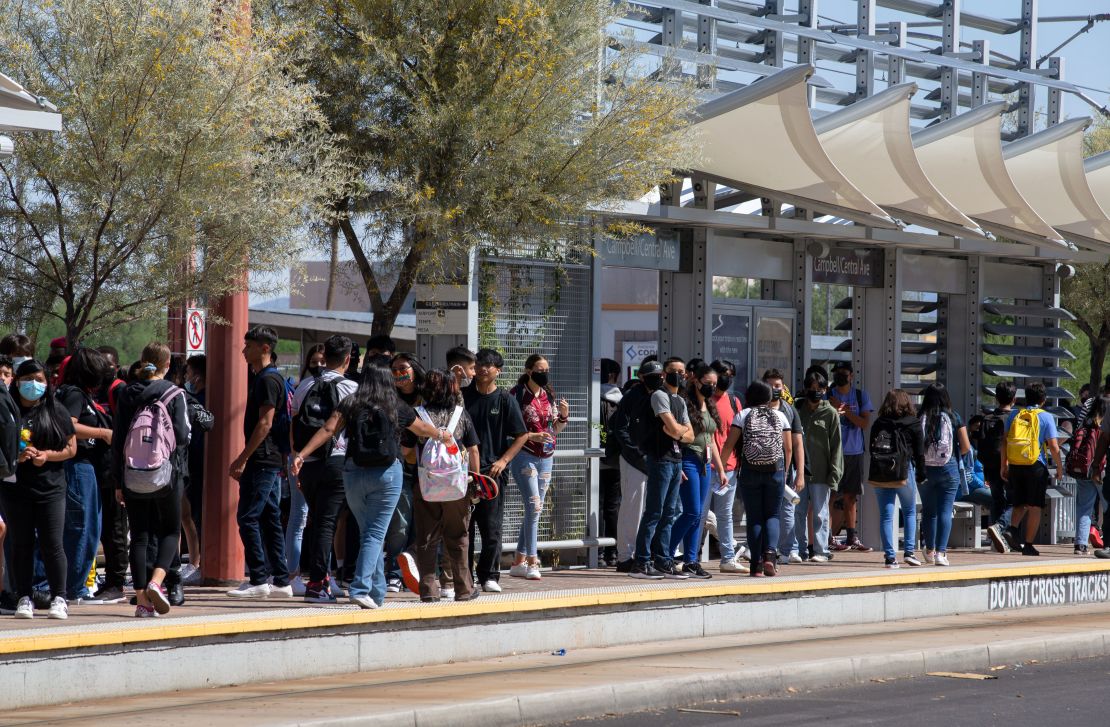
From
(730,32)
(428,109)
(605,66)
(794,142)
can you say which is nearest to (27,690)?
(428,109)

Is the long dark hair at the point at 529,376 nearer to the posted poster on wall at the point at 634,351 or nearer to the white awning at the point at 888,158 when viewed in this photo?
the white awning at the point at 888,158

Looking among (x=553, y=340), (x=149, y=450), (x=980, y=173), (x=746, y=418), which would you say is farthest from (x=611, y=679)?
(x=980, y=173)

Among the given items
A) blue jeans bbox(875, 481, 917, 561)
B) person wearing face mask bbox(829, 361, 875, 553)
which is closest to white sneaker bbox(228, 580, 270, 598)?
blue jeans bbox(875, 481, 917, 561)

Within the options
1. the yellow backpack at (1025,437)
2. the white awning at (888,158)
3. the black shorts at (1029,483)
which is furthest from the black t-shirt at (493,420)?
the black shorts at (1029,483)

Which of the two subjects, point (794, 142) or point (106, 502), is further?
point (794, 142)

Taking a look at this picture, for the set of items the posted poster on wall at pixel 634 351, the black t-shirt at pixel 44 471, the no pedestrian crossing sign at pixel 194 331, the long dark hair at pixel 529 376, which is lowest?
the black t-shirt at pixel 44 471

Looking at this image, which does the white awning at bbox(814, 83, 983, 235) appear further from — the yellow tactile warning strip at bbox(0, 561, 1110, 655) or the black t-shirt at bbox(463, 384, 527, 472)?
the black t-shirt at bbox(463, 384, 527, 472)

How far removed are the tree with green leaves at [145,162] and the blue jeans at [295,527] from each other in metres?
1.53

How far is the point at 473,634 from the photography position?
9.71 m

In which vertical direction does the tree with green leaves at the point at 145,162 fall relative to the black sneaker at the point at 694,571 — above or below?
above

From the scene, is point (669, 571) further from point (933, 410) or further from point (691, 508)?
point (933, 410)

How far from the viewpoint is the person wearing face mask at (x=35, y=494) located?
9.15 meters

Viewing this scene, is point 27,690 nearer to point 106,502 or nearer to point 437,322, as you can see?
point 106,502

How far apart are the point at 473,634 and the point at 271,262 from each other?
318cm
